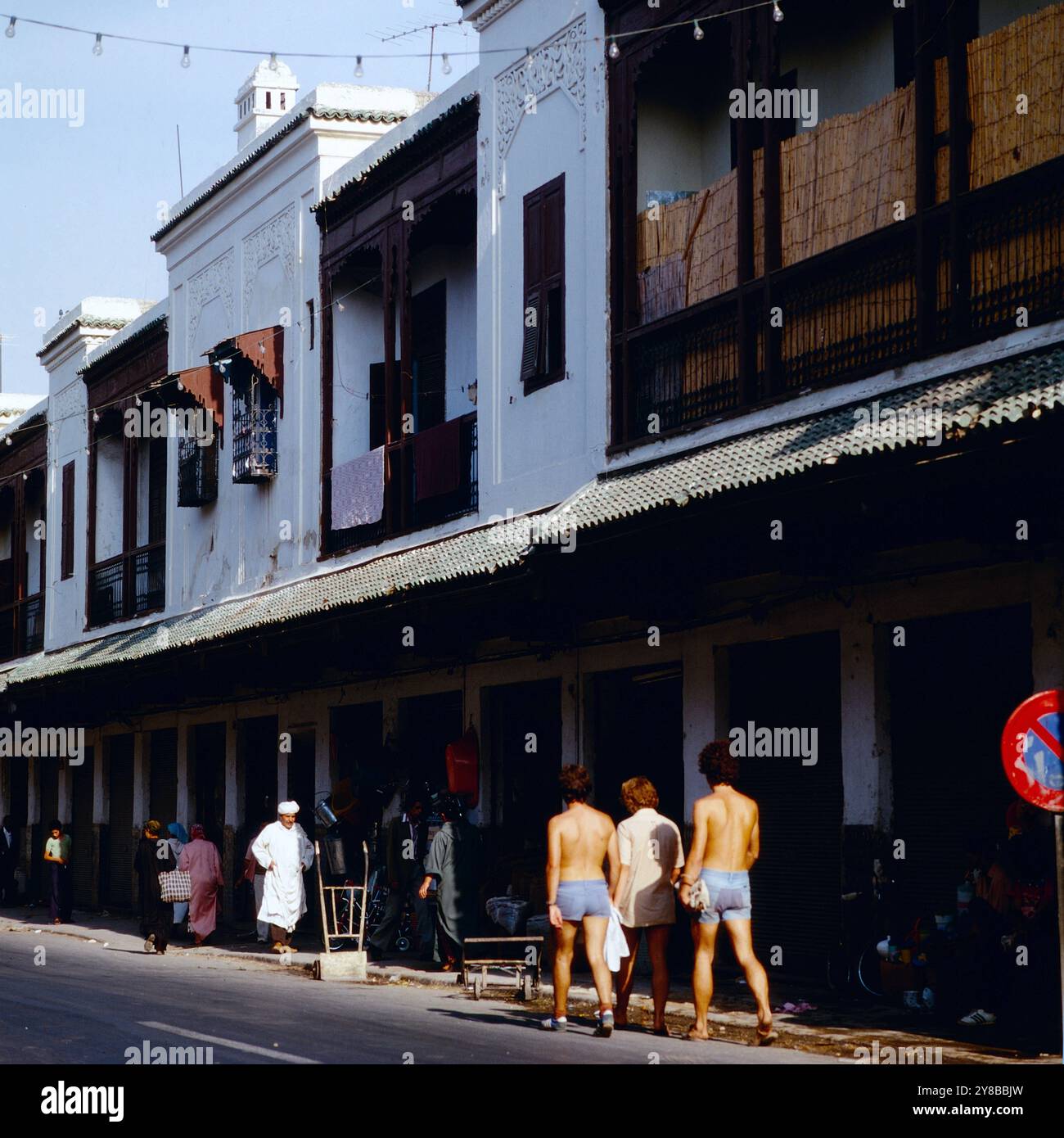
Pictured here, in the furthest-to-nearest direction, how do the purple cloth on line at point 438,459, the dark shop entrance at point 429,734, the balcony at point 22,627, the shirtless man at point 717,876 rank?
1. the balcony at point 22,627
2. the purple cloth on line at point 438,459
3. the dark shop entrance at point 429,734
4. the shirtless man at point 717,876

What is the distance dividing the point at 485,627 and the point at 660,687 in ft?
7.43

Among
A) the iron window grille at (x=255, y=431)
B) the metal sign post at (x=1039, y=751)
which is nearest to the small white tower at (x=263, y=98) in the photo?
the iron window grille at (x=255, y=431)

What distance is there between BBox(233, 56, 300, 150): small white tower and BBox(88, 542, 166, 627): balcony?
6605mm

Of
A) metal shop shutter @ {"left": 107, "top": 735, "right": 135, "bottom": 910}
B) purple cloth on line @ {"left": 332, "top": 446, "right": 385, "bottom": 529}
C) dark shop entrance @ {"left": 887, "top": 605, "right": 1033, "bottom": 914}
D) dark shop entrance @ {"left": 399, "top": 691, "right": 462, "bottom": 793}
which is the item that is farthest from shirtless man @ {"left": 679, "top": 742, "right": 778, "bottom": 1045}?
metal shop shutter @ {"left": 107, "top": 735, "right": 135, "bottom": 910}

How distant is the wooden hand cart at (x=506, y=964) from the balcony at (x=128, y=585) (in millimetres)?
14030

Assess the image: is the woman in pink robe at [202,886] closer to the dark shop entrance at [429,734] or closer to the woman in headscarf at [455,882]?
the dark shop entrance at [429,734]

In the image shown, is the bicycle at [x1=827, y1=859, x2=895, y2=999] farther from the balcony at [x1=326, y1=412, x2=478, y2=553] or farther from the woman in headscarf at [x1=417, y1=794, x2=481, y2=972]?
the balcony at [x1=326, y1=412, x2=478, y2=553]

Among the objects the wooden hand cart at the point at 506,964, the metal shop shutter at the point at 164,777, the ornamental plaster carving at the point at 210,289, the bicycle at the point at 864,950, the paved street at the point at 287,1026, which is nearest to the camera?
the paved street at the point at 287,1026

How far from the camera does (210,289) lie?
2866 centimetres

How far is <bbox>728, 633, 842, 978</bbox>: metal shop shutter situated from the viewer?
14.9 metres

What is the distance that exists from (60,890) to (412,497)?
9687 mm

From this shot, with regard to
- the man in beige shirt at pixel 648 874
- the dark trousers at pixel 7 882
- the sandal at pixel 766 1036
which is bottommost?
the dark trousers at pixel 7 882

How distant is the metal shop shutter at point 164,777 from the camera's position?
2948cm
